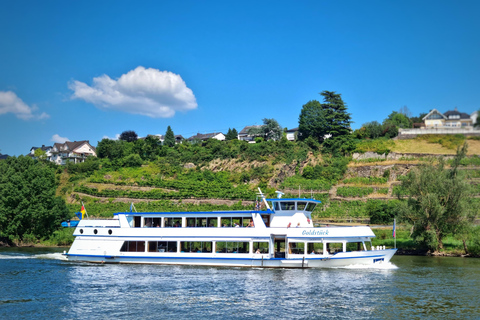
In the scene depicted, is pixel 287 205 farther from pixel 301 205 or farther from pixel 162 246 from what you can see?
pixel 162 246

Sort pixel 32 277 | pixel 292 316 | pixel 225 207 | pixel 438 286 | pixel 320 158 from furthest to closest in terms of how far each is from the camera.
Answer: pixel 320 158, pixel 225 207, pixel 32 277, pixel 438 286, pixel 292 316

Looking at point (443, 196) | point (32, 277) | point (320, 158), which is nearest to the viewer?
point (32, 277)

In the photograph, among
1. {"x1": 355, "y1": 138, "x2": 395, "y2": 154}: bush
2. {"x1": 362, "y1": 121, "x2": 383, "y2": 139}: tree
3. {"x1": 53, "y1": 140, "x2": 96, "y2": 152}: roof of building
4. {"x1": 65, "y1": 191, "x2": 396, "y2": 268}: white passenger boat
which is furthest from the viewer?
{"x1": 53, "y1": 140, "x2": 96, "y2": 152}: roof of building

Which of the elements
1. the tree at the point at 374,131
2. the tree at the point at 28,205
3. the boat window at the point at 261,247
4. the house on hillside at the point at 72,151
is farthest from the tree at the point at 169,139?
the boat window at the point at 261,247

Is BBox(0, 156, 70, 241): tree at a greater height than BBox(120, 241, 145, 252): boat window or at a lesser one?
greater

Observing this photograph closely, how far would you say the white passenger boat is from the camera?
34594 mm

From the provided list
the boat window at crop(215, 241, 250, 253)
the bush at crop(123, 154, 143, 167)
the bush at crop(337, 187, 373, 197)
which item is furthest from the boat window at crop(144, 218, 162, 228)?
the bush at crop(123, 154, 143, 167)

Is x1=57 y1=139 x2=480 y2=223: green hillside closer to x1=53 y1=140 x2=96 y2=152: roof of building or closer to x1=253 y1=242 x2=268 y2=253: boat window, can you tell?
x1=253 y1=242 x2=268 y2=253: boat window

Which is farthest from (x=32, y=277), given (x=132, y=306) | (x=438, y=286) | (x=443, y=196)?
(x=443, y=196)

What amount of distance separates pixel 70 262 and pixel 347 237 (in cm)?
2450

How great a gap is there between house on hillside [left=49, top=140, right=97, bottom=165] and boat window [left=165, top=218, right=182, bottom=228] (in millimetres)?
94671

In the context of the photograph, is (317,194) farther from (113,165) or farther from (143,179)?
(113,165)

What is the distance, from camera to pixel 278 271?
33844 millimetres

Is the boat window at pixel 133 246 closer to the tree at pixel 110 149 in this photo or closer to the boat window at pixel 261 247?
the boat window at pixel 261 247
